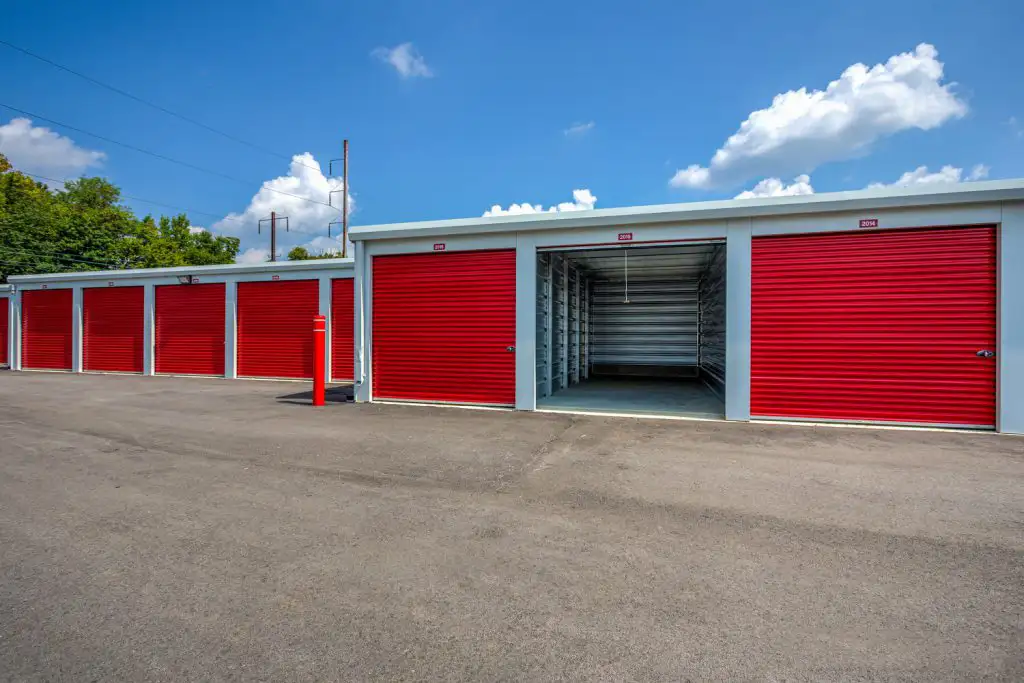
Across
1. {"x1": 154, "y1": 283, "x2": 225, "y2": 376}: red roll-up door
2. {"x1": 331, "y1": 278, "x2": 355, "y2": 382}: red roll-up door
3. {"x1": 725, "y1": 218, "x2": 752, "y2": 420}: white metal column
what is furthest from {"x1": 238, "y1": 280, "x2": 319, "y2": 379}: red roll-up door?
{"x1": 725, "y1": 218, "x2": 752, "y2": 420}: white metal column

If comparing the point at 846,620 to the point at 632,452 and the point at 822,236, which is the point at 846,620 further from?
the point at 822,236

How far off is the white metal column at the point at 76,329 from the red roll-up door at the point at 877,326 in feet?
73.8

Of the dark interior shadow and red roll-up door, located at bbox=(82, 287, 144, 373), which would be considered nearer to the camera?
the dark interior shadow

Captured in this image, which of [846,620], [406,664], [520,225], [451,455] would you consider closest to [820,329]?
[520,225]

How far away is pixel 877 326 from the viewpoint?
8.52 metres

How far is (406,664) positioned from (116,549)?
2603mm

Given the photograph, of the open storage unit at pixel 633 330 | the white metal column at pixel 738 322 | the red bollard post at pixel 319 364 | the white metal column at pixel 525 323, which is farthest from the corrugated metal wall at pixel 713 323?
the red bollard post at pixel 319 364

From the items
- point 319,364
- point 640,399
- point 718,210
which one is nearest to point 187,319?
point 319,364

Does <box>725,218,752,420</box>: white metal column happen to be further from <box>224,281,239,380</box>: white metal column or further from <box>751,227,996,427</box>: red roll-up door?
<box>224,281,239,380</box>: white metal column

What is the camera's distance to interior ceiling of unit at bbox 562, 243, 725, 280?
38.5ft

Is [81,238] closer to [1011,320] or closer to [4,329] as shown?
[4,329]

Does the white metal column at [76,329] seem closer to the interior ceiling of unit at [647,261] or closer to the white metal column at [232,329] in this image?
the white metal column at [232,329]

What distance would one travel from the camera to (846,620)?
2775 millimetres

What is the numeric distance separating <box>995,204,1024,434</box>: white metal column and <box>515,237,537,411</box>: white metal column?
738 centimetres
